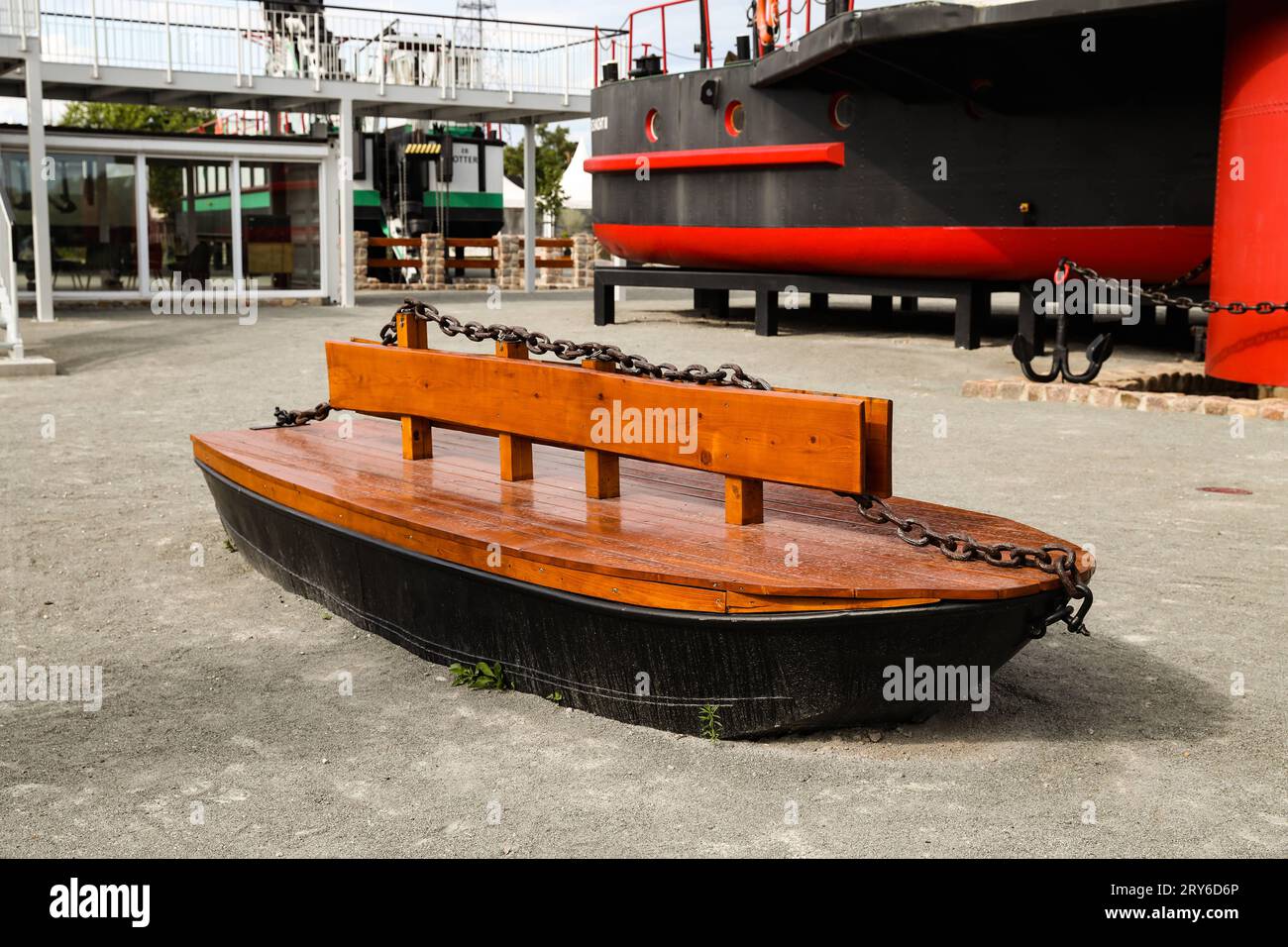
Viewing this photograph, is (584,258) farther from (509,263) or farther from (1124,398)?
(1124,398)

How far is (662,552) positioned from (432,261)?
32.0 meters

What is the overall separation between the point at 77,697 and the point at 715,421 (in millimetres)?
2354

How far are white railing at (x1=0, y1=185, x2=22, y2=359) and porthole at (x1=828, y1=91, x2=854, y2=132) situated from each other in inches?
374

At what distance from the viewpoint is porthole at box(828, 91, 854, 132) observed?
54.5 feet

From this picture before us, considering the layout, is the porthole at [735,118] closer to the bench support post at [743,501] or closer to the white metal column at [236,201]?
the white metal column at [236,201]

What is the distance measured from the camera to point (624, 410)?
15.2 ft

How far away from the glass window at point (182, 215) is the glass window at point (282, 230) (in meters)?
0.49

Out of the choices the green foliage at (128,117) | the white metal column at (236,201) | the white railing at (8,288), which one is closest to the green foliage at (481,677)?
the white railing at (8,288)

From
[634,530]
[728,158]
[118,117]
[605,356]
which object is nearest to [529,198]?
[728,158]

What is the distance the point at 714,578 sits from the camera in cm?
390

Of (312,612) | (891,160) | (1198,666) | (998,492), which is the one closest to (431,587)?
(312,612)

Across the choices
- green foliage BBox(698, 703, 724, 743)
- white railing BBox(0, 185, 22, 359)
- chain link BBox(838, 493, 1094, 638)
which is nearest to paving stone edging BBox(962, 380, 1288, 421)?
chain link BBox(838, 493, 1094, 638)

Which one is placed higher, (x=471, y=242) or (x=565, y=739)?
(x=471, y=242)
